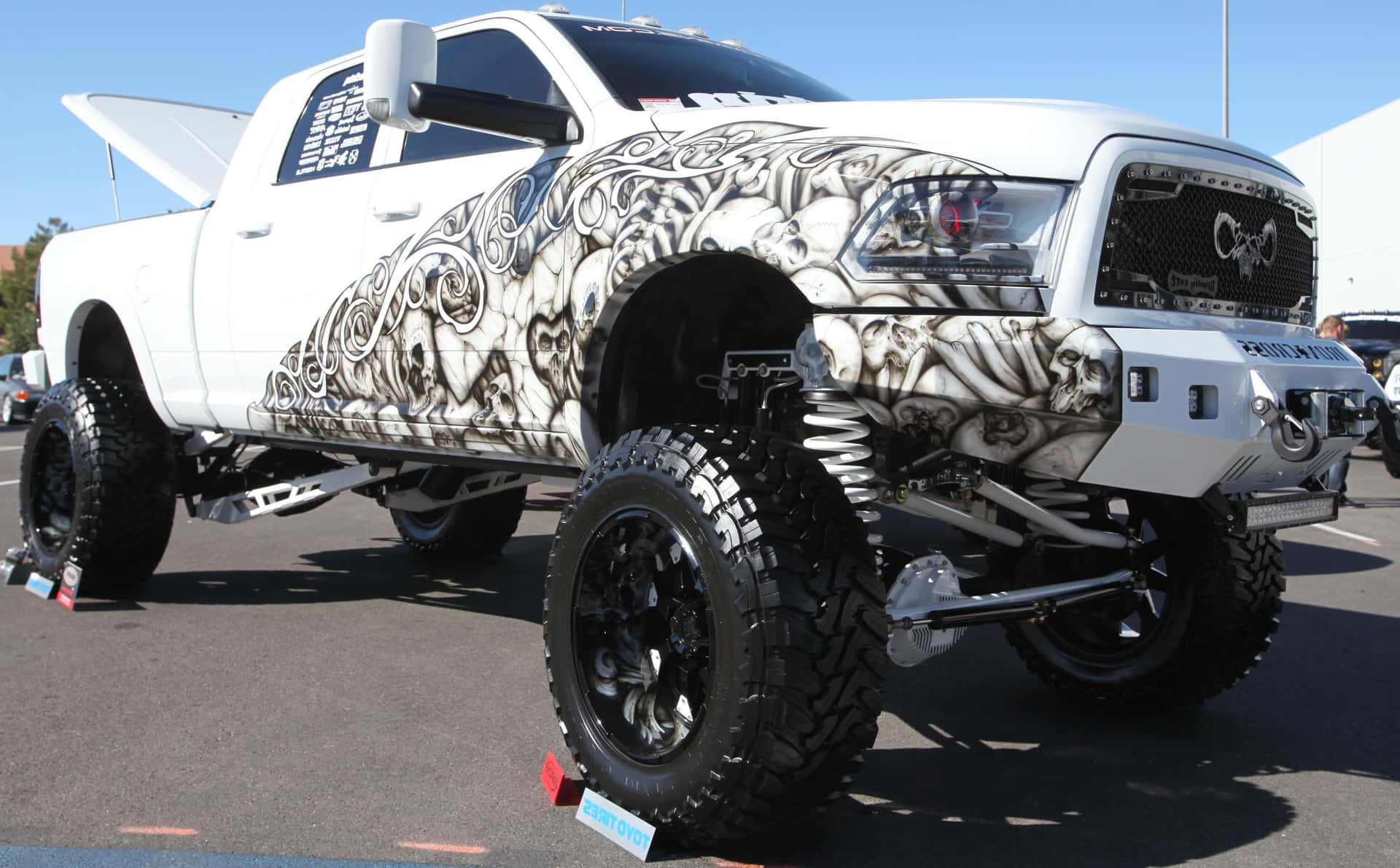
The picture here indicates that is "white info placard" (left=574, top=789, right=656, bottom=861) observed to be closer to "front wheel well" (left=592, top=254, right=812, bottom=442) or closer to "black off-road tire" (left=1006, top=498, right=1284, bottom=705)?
"front wheel well" (left=592, top=254, right=812, bottom=442)

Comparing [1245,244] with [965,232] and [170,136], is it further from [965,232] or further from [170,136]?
[170,136]

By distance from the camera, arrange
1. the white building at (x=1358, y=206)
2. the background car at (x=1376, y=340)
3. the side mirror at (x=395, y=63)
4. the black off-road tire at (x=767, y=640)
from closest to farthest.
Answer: the black off-road tire at (x=767, y=640) → the side mirror at (x=395, y=63) → the background car at (x=1376, y=340) → the white building at (x=1358, y=206)

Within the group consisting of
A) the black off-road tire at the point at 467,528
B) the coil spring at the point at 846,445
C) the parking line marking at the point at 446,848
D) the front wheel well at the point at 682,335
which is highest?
the front wheel well at the point at 682,335

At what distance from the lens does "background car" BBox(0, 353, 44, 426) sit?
889 inches

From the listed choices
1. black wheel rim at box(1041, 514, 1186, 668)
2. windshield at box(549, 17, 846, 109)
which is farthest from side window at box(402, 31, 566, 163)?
black wheel rim at box(1041, 514, 1186, 668)

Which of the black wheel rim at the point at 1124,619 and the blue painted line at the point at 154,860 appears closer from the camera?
the blue painted line at the point at 154,860

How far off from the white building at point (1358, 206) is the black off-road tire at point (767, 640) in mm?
25207

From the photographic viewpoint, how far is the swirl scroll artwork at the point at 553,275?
2668 millimetres

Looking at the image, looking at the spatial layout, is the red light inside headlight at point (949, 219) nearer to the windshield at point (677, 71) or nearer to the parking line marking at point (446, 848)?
the windshield at point (677, 71)

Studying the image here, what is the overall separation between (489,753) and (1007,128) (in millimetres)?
2254

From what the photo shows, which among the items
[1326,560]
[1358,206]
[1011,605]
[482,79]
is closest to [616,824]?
[1011,605]

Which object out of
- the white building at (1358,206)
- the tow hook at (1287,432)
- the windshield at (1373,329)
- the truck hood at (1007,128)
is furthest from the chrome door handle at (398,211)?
the white building at (1358,206)

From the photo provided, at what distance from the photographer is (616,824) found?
2811 mm

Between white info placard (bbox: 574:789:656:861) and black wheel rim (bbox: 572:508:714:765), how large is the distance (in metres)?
0.13
